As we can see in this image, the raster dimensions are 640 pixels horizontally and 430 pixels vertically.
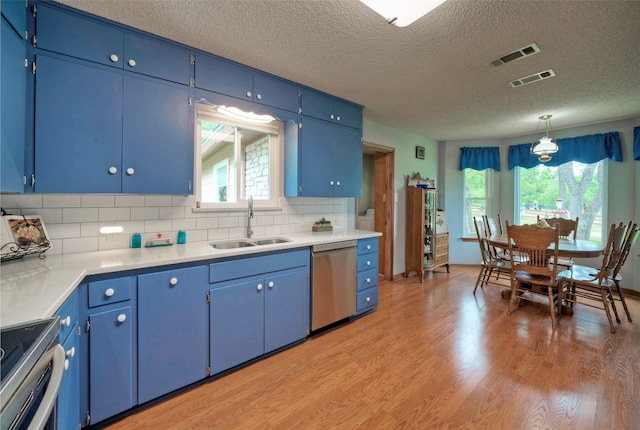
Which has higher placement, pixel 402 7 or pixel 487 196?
pixel 402 7

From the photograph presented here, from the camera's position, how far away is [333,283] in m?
2.70

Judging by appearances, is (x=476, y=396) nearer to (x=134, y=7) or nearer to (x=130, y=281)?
(x=130, y=281)

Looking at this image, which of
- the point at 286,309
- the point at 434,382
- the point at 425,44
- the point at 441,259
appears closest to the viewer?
the point at 434,382

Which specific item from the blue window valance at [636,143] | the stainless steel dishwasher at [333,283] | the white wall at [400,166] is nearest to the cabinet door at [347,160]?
the stainless steel dishwasher at [333,283]

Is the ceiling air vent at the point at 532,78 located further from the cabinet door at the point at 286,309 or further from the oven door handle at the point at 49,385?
the oven door handle at the point at 49,385

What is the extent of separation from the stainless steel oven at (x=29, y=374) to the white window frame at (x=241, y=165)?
158 cm

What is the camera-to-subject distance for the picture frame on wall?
1.52 m

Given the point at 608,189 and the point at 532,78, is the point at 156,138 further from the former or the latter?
the point at 608,189

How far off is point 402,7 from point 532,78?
2.11 meters

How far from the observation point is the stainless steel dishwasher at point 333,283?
2572 mm

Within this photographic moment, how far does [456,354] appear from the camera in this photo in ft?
7.66

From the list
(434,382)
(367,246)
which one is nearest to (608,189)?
(367,246)

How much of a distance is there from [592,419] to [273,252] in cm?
229

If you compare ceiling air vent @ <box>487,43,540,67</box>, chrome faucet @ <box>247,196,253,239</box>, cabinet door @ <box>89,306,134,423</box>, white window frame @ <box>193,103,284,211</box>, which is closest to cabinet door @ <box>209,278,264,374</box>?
cabinet door @ <box>89,306,134,423</box>
